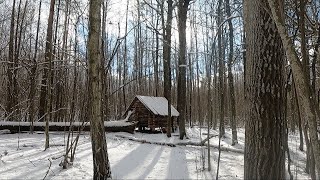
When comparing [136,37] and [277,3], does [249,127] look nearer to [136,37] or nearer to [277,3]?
[277,3]

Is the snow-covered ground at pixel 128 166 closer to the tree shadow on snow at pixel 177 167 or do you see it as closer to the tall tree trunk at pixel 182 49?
the tree shadow on snow at pixel 177 167

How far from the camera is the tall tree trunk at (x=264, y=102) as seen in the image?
3.67 metres

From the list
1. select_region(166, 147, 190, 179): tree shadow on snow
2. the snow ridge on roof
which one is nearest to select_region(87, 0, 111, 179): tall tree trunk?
select_region(166, 147, 190, 179): tree shadow on snow

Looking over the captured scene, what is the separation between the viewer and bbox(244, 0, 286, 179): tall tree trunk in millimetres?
3670

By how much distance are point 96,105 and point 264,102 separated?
2.90 metres

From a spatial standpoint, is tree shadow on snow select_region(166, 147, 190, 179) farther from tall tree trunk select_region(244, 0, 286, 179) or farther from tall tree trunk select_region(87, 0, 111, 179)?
tall tree trunk select_region(244, 0, 286, 179)

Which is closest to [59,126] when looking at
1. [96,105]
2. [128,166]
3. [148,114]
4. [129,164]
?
[148,114]

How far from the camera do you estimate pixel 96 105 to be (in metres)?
5.37

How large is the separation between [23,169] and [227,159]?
204 inches

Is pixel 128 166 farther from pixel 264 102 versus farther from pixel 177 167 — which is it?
pixel 264 102

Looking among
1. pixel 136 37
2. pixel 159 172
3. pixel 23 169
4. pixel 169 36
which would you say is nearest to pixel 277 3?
pixel 159 172

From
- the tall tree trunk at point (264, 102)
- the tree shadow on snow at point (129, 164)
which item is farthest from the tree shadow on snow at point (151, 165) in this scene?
the tall tree trunk at point (264, 102)

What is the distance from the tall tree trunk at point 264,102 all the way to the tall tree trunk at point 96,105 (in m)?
2.56

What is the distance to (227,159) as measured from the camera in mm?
8438
